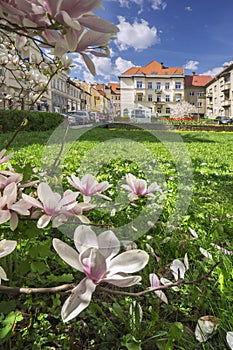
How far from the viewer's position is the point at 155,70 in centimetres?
4062

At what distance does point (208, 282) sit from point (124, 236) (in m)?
0.51

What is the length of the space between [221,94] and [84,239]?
124 ft

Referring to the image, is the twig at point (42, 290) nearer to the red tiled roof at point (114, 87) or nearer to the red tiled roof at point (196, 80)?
the red tiled roof at point (196, 80)

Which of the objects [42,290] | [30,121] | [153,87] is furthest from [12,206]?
[153,87]

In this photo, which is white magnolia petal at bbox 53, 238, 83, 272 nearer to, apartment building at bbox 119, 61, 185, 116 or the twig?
the twig

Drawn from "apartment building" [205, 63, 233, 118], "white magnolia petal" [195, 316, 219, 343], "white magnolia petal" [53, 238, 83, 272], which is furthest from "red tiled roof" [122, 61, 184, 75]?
"white magnolia petal" [53, 238, 83, 272]

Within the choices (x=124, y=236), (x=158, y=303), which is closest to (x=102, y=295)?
(x=158, y=303)

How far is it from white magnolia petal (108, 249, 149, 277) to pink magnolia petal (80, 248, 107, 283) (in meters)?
0.02

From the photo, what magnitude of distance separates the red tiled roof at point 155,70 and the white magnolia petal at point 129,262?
137ft

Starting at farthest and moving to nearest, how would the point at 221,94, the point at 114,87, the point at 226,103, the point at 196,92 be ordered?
1. the point at 114,87
2. the point at 196,92
3. the point at 221,94
4. the point at 226,103

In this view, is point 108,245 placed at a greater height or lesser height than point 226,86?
lesser

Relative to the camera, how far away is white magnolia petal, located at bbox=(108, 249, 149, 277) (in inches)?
14.1

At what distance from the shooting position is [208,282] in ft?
3.30

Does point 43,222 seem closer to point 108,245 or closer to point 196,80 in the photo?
point 108,245
